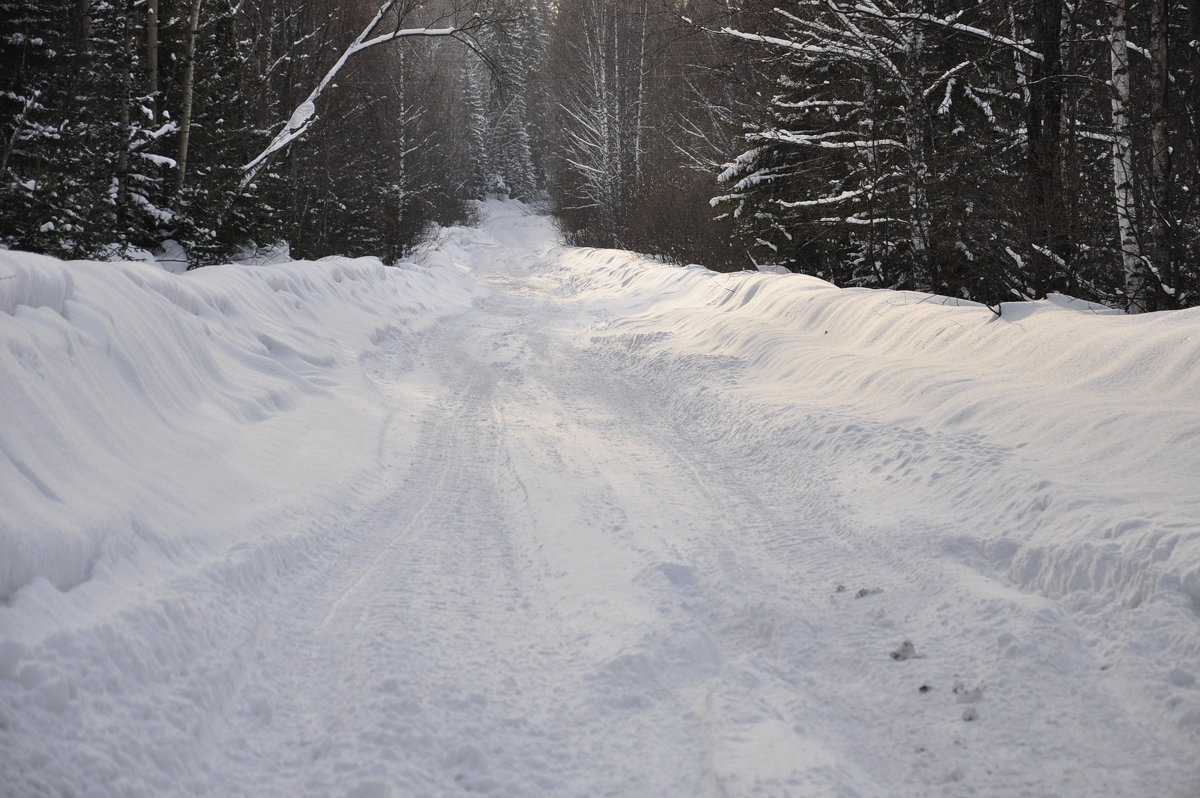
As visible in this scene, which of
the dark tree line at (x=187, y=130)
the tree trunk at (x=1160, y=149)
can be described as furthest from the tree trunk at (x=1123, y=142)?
the dark tree line at (x=187, y=130)

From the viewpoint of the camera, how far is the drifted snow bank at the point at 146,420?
296cm

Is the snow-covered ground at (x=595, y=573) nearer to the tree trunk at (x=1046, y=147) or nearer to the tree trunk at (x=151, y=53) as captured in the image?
the tree trunk at (x=1046, y=147)

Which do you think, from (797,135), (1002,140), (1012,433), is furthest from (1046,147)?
(1012,433)

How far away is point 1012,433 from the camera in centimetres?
441

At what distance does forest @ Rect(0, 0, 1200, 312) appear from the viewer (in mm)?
7113

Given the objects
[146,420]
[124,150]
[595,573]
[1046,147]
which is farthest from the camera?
[124,150]

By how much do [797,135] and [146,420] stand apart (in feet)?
28.8

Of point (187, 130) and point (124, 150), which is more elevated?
point (187, 130)

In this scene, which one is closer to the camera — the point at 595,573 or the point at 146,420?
the point at 595,573

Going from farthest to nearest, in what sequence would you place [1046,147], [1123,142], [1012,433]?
[1046,147], [1123,142], [1012,433]

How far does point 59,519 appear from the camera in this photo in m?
2.88

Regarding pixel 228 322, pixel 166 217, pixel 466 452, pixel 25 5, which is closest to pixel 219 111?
pixel 166 217

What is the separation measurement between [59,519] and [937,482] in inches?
169

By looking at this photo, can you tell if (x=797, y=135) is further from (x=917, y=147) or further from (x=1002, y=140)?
(x=1002, y=140)
